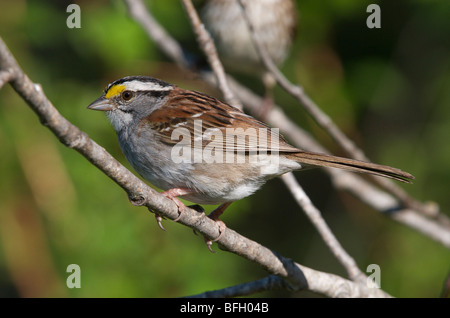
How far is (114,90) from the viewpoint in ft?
12.3

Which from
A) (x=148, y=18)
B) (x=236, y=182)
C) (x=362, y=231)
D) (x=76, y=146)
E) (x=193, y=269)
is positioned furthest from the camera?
(x=362, y=231)

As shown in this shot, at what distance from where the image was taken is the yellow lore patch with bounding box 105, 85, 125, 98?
373cm

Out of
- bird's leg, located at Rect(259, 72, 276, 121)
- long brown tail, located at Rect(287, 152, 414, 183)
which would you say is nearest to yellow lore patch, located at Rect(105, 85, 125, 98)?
long brown tail, located at Rect(287, 152, 414, 183)

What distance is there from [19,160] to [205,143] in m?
2.05

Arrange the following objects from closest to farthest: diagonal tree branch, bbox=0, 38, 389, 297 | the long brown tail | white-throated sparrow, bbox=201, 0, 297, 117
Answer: diagonal tree branch, bbox=0, 38, 389, 297 < the long brown tail < white-throated sparrow, bbox=201, 0, 297, 117

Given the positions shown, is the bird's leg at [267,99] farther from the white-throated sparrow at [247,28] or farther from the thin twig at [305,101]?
the thin twig at [305,101]

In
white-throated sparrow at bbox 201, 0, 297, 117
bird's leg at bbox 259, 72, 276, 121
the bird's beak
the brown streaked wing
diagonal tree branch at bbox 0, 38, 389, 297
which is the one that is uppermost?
white-throated sparrow at bbox 201, 0, 297, 117

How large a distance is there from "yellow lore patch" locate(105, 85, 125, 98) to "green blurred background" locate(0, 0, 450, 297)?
45.6 inches

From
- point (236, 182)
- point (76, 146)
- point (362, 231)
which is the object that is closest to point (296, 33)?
point (362, 231)

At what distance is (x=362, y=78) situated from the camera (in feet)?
18.2

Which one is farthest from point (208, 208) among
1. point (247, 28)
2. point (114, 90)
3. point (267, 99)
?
point (247, 28)

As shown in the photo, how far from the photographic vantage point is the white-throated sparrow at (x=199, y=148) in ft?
11.0

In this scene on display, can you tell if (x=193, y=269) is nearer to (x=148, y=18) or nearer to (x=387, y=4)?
(x=148, y=18)

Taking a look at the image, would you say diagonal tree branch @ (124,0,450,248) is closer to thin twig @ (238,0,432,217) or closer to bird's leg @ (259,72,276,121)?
bird's leg @ (259,72,276,121)
